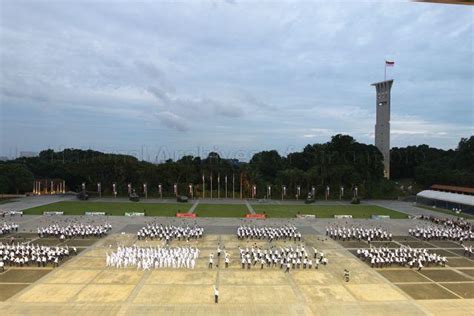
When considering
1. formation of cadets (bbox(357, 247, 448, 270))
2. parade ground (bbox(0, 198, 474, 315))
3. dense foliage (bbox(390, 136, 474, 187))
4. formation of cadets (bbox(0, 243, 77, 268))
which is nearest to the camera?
parade ground (bbox(0, 198, 474, 315))

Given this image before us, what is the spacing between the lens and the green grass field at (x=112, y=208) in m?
53.2

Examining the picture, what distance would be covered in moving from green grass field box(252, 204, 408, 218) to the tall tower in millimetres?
30524

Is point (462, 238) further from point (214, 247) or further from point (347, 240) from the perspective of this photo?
point (214, 247)

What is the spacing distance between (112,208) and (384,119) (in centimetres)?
6401

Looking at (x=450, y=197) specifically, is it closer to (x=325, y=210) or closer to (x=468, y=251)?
(x=325, y=210)

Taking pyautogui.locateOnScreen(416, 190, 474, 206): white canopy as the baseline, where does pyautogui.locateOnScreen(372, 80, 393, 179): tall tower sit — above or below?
above

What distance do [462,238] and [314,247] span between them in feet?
52.2

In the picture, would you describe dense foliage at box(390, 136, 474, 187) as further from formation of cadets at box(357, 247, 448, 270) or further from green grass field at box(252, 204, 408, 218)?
formation of cadets at box(357, 247, 448, 270)

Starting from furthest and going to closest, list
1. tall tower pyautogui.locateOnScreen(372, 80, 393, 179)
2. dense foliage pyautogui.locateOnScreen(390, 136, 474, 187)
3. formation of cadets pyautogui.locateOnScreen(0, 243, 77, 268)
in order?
tall tower pyautogui.locateOnScreen(372, 80, 393, 179)
dense foliage pyautogui.locateOnScreen(390, 136, 474, 187)
formation of cadets pyautogui.locateOnScreen(0, 243, 77, 268)

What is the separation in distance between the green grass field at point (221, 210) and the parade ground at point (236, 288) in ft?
61.6

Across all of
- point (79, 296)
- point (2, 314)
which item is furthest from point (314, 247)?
point (2, 314)

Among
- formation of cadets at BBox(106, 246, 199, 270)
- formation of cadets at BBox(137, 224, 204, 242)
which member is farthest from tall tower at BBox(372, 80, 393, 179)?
formation of cadets at BBox(106, 246, 199, 270)

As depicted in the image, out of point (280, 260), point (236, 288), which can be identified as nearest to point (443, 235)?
point (280, 260)

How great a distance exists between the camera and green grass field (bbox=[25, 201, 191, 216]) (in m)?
53.2
